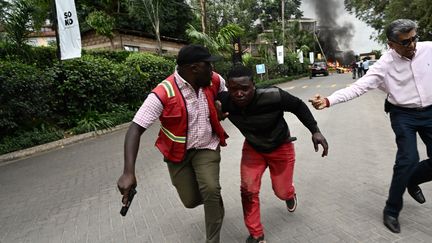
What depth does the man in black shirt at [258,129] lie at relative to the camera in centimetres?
296

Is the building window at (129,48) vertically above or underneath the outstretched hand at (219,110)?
above

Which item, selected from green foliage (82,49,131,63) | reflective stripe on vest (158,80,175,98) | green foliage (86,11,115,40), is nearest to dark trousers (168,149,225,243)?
reflective stripe on vest (158,80,175,98)

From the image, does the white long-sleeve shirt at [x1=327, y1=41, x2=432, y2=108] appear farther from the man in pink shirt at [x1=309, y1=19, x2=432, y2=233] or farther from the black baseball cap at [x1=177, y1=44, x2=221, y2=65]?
the black baseball cap at [x1=177, y1=44, x2=221, y2=65]

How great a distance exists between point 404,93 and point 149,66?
35.8ft

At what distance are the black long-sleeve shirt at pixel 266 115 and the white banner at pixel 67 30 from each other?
7.57m

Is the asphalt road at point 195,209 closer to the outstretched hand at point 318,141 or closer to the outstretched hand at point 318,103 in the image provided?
the outstretched hand at point 318,141

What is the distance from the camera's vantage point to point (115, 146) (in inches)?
330

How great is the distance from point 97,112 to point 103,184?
5330 millimetres

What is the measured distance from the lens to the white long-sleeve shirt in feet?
10.3

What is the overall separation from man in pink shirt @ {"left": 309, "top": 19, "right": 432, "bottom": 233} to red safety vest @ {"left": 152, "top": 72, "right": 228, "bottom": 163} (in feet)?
3.15

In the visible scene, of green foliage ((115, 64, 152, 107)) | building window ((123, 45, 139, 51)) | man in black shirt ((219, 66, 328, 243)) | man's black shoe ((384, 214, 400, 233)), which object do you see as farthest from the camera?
building window ((123, 45, 139, 51))

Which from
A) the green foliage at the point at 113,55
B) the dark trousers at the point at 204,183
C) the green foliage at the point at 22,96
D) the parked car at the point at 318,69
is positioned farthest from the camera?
the parked car at the point at 318,69

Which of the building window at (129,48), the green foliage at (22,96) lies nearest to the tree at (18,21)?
the green foliage at (22,96)

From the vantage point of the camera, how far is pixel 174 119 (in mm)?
2760
